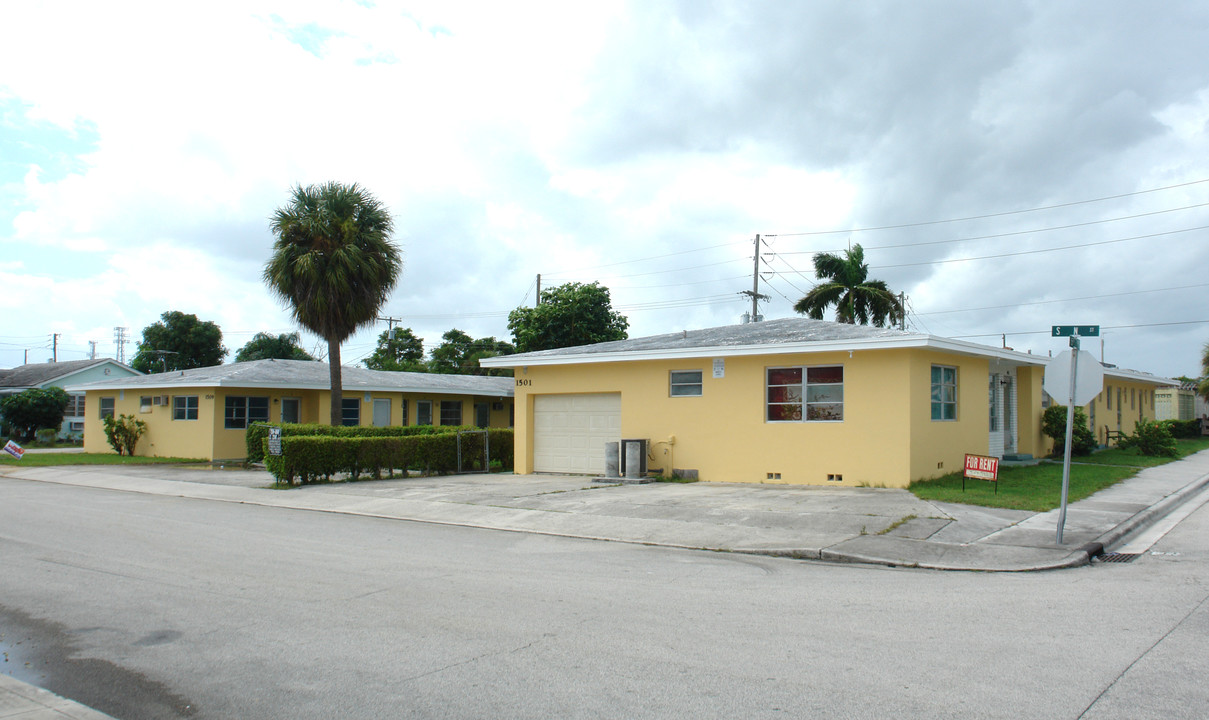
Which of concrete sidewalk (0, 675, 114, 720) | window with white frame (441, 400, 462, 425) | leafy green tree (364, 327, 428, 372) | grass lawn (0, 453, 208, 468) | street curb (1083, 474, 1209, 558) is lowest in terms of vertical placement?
grass lawn (0, 453, 208, 468)

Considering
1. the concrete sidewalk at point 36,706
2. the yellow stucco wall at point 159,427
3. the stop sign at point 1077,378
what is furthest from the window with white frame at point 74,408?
the stop sign at point 1077,378

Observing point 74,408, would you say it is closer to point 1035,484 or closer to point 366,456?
point 366,456

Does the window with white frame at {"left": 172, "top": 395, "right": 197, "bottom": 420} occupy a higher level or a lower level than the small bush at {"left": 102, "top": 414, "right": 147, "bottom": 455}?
higher

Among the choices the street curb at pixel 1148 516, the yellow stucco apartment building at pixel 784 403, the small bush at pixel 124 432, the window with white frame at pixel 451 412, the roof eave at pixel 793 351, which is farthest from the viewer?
the window with white frame at pixel 451 412

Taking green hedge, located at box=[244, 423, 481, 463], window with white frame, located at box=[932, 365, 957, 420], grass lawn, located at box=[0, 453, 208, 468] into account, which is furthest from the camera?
grass lawn, located at box=[0, 453, 208, 468]

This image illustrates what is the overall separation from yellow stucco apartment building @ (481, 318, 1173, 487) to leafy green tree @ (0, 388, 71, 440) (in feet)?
101

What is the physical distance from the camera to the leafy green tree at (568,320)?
43.0m

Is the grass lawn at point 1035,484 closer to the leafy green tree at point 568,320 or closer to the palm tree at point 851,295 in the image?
the palm tree at point 851,295

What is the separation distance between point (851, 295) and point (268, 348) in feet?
155

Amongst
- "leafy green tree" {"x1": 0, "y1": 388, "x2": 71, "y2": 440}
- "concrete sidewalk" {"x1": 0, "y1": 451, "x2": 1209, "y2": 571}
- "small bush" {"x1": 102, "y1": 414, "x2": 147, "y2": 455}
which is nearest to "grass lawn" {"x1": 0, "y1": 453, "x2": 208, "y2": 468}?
"small bush" {"x1": 102, "y1": 414, "x2": 147, "y2": 455}

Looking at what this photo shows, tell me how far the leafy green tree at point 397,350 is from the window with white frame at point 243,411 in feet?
106

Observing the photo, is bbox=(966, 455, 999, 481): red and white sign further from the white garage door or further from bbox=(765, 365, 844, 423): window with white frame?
the white garage door

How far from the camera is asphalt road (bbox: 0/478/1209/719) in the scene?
4867mm

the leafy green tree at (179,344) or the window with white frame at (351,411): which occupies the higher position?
the leafy green tree at (179,344)
